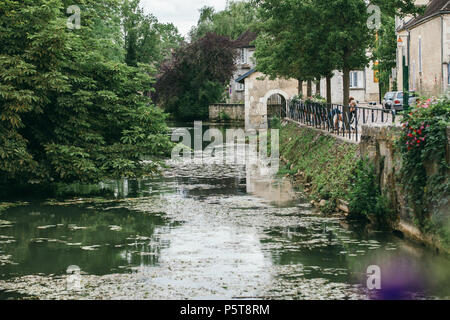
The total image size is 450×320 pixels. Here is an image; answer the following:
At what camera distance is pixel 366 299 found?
9.55m

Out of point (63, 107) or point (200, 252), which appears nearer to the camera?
point (200, 252)

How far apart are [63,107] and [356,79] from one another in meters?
43.7

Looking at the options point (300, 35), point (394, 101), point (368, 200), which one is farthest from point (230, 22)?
point (368, 200)

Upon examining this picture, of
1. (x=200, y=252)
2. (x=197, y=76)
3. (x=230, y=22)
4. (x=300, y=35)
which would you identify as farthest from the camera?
(x=230, y=22)

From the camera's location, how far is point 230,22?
8175 centimetres

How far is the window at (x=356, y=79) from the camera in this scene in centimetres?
5991

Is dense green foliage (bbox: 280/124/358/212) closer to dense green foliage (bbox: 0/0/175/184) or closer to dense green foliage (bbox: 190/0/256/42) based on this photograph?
dense green foliage (bbox: 0/0/175/184)

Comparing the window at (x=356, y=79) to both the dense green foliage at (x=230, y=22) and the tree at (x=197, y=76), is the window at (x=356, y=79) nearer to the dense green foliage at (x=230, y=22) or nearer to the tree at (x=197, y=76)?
the tree at (x=197, y=76)

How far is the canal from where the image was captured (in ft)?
33.4

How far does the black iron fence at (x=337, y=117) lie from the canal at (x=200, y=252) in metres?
3.20

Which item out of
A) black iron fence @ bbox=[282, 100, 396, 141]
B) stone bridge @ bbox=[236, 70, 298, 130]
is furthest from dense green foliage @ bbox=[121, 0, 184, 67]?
black iron fence @ bbox=[282, 100, 396, 141]

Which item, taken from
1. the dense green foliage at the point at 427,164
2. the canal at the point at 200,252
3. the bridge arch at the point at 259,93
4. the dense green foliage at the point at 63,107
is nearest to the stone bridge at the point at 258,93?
the bridge arch at the point at 259,93

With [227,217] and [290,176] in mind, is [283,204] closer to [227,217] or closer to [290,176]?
[227,217]

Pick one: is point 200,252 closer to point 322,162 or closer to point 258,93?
point 322,162
